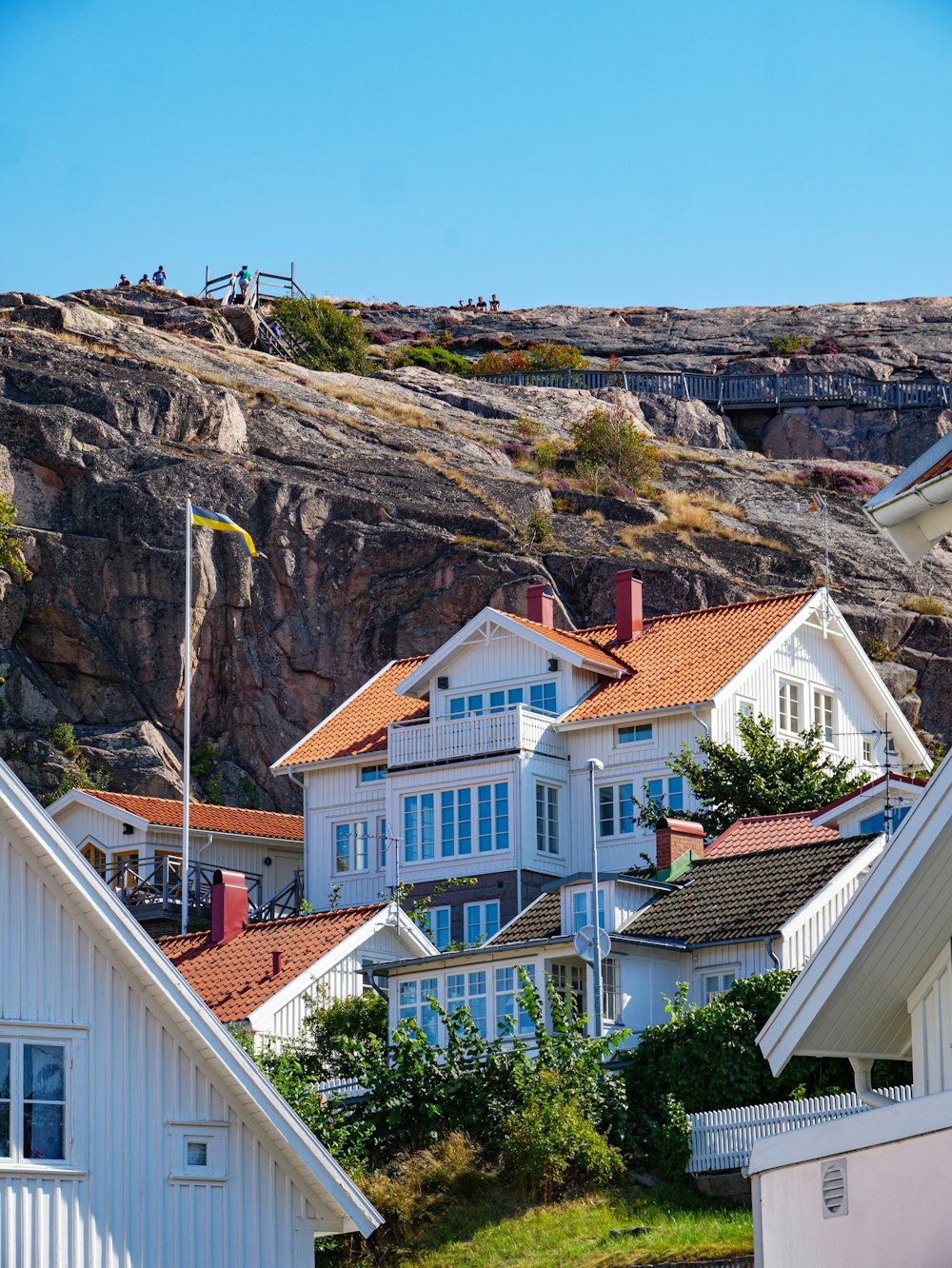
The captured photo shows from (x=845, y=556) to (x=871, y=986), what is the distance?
54.9 meters

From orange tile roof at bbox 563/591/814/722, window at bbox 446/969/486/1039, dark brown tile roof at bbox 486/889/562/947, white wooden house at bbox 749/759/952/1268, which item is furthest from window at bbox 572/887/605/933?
white wooden house at bbox 749/759/952/1268

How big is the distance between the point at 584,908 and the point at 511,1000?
2519mm

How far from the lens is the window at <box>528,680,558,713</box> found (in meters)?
50.1

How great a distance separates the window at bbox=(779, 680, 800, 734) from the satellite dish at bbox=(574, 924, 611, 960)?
1760cm

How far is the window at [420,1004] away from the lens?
117ft

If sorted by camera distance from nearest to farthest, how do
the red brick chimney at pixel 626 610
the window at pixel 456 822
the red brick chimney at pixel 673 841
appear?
the red brick chimney at pixel 673 841 < the window at pixel 456 822 < the red brick chimney at pixel 626 610

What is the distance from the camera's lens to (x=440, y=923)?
47.5m

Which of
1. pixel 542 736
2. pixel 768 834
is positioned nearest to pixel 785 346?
pixel 542 736

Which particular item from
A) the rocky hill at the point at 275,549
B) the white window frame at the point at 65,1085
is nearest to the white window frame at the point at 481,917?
the rocky hill at the point at 275,549

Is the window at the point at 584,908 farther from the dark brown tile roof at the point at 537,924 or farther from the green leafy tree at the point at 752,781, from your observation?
the green leafy tree at the point at 752,781

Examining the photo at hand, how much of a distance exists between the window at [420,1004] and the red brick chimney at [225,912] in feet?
19.8

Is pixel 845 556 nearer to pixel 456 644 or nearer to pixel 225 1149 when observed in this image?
pixel 456 644

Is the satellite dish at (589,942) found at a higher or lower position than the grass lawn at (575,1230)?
higher

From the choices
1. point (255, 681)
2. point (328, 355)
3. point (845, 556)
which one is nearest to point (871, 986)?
point (255, 681)
